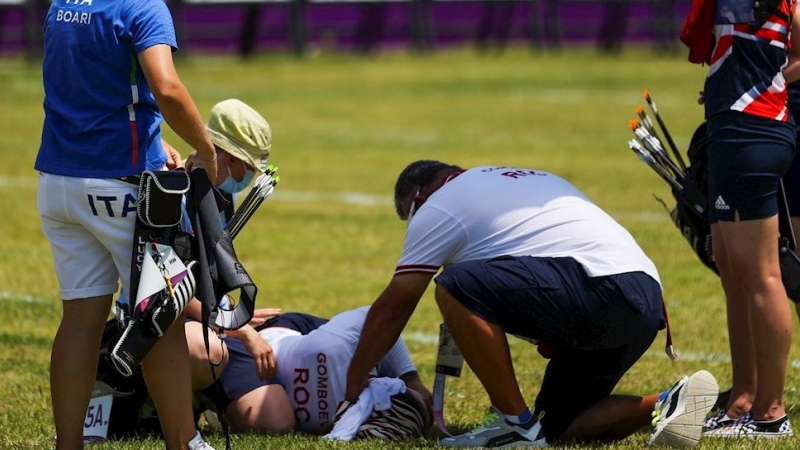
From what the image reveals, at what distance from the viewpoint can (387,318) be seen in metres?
5.47

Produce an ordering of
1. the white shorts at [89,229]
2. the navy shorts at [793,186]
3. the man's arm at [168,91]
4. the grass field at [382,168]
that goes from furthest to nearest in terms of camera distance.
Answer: the grass field at [382,168] < the navy shorts at [793,186] < the white shorts at [89,229] < the man's arm at [168,91]

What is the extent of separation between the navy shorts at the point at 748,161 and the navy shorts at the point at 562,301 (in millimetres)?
462

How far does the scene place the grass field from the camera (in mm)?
7066

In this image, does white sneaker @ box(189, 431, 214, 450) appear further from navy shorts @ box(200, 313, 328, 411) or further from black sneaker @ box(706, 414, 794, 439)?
black sneaker @ box(706, 414, 794, 439)

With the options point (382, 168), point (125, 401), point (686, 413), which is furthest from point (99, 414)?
point (382, 168)

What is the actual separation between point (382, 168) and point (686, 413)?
10002mm

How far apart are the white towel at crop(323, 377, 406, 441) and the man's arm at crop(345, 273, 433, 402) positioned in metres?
0.11

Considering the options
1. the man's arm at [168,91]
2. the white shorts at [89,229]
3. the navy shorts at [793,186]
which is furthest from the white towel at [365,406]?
the navy shorts at [793,186]

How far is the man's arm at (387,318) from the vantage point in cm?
545

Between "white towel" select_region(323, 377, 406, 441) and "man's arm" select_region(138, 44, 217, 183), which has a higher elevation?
"man's arm" select_region(138, 44, 217, 183)

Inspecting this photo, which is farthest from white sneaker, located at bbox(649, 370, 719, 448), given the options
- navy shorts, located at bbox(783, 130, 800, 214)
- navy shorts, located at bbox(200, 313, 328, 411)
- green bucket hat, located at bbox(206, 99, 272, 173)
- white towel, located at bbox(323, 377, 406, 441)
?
green bucket hat, located at bbox(206, 99, 272, 173)

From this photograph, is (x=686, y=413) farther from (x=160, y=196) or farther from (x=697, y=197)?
(x=160, y=196)

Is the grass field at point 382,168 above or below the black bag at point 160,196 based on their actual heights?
below

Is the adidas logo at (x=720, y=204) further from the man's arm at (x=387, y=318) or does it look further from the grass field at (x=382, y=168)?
the man's arm at (x=387, y=318)
